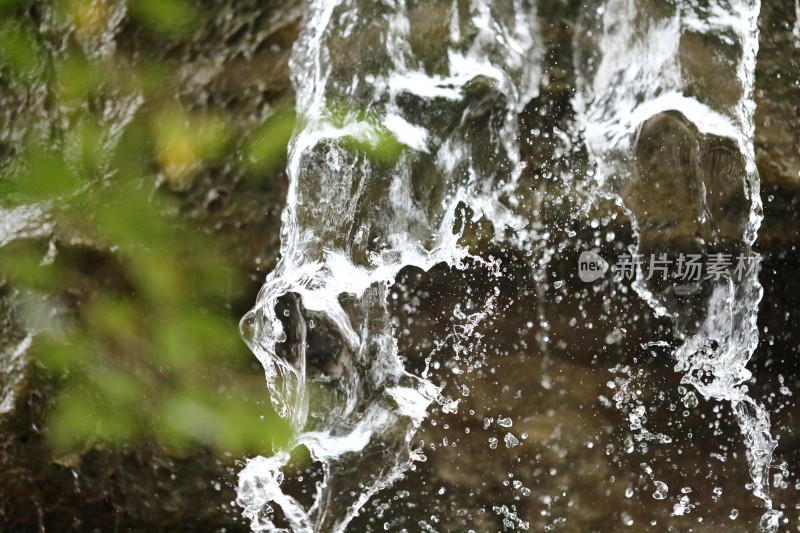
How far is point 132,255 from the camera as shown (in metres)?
1.64

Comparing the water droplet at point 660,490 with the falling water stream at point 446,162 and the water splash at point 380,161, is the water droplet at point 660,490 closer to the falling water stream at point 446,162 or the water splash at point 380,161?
the falling water stream at point 446,162

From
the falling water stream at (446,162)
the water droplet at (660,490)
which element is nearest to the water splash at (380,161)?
the falling water stream at (446,162)

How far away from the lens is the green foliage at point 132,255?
1.63m

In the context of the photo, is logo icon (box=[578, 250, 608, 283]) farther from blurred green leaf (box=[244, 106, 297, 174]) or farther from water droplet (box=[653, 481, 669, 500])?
blurred green leaf (box=[244, 106, 297, 174])

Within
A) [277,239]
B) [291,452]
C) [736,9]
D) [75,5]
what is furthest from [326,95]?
[736,9]

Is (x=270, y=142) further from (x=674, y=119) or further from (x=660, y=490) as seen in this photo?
(x=660, y=490)

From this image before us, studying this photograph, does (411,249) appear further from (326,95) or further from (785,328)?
(785,328)

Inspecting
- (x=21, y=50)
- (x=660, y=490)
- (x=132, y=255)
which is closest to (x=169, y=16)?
(x=21, y=50)

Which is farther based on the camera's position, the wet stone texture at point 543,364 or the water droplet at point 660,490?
the water droplet at point 660,490

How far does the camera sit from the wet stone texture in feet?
5.30

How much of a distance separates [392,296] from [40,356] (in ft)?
2.39

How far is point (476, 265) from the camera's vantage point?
162 centimetres

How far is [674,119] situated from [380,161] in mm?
574

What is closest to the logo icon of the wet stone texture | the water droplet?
the wet stone texture
